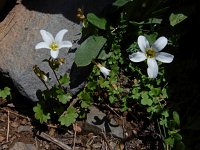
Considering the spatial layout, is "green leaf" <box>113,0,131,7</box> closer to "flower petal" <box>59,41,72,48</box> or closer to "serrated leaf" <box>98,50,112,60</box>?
"serrated leaf" <box>98,50,112,60</box>

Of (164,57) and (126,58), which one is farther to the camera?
(126,58)

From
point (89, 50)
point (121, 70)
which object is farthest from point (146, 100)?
point (89, 50)

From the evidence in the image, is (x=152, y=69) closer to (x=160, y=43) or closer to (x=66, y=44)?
(x=160, y=43)

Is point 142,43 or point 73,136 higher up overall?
point 142,43

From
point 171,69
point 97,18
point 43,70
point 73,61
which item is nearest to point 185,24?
point 171,69

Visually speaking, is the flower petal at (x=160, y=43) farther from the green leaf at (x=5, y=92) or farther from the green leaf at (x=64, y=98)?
the green leaf at (x=5, y=92)

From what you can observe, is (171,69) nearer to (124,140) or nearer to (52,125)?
(124,140)

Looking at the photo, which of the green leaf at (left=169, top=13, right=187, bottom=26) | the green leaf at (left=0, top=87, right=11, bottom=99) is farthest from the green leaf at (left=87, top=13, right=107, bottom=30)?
the green leaf at (left=0, top=87, right=11, bottom=99)
